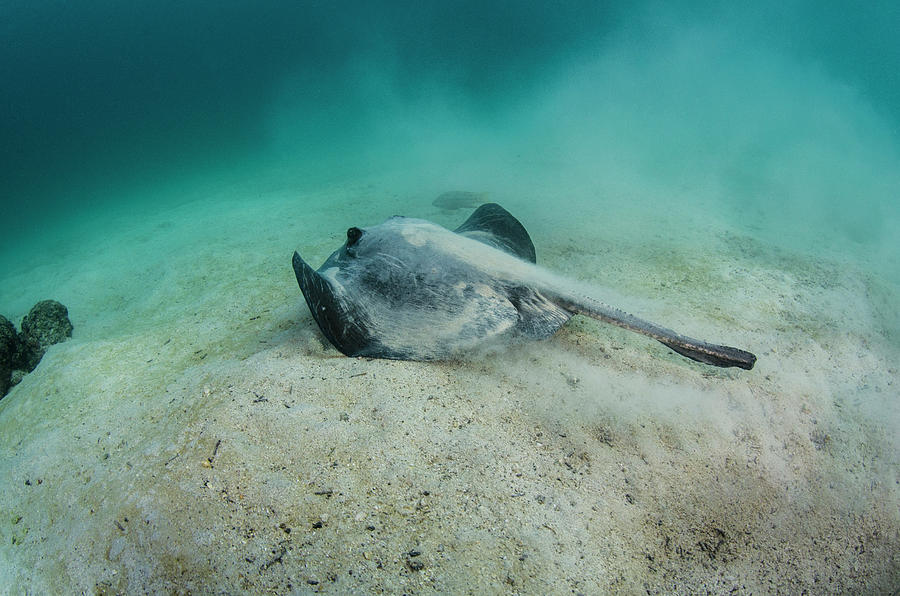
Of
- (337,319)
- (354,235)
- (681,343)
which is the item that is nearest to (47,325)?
(354,235)

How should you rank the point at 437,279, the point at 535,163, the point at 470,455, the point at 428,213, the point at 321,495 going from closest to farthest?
the point at 321,495 < the point at 470,455 < the point at 437,279 < the point at 428,213 < the point at 535,163

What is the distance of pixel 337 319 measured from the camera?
9.19ft

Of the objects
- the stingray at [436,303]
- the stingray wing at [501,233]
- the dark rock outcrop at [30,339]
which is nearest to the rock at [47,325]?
the dark rock outcrop at [30,339]

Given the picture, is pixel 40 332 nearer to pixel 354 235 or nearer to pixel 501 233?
pixel 354 235

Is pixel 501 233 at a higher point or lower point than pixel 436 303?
higher

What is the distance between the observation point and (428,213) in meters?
8.67

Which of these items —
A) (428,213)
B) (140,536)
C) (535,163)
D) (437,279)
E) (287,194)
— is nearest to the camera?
(140,536)

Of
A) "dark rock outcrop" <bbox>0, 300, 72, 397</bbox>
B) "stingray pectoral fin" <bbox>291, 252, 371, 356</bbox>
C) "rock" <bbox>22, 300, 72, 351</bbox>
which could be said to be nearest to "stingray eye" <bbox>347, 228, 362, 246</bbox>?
"stingray pectoral fin" <bbox>291, 252, 371, 356</bbox>

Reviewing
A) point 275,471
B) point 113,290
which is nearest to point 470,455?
point 275,471

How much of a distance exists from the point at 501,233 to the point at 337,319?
2.39 m

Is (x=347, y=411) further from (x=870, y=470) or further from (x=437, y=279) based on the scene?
(x=870, y=470)

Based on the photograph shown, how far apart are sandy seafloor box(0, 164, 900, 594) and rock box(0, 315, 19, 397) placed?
1.60 metres

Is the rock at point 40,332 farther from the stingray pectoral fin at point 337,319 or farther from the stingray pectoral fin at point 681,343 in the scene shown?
the stingray pectoral fin at point 681,343

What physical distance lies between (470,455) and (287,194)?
13.2m
